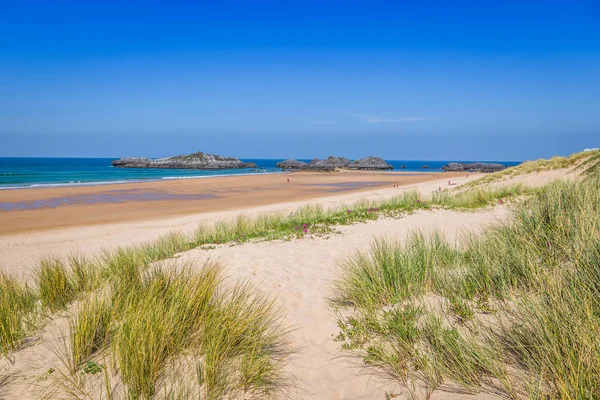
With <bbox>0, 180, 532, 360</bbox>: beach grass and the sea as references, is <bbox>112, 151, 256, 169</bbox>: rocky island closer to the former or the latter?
the sea

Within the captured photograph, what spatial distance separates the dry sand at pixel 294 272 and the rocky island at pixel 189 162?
68.0 m

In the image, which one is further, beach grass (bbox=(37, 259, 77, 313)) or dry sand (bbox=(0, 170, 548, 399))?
beach grass (bbox=(37, 259, 77, 313))

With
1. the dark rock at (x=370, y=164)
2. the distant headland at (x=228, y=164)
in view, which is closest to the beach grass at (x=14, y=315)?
the distant headland at (x=228, y=164)

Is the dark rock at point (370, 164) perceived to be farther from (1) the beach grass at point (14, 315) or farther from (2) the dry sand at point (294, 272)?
(1) the beach grass at point (14, 315)

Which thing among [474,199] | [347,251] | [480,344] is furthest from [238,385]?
[474,199]

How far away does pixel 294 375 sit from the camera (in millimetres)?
3305

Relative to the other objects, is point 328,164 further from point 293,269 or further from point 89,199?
point 293,269

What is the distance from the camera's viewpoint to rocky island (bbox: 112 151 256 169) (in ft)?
262

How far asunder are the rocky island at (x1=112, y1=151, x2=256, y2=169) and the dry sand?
223 feet

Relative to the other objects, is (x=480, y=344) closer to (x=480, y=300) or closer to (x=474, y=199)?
(x=480, y=300)

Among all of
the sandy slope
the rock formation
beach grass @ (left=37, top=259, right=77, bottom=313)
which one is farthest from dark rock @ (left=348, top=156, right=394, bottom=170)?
beach grass @ (left=37, top=259, right=77, bottom=313)

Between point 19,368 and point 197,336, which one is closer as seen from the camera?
point 19,368

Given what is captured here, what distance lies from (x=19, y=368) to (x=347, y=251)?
19.5 ft

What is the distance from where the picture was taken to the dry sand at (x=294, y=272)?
313 centimetres
